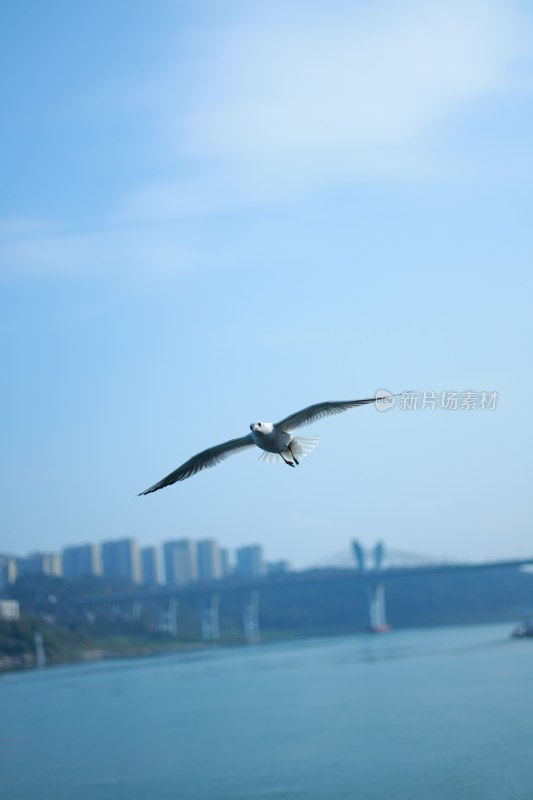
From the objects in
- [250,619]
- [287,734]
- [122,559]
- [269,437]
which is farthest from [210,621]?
[269,437]

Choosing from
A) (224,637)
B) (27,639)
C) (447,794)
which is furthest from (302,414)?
(224,637)

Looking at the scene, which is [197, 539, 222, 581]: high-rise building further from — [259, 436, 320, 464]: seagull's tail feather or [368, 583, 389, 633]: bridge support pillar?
[259, 436, 320, 464]: seagull's tail feather

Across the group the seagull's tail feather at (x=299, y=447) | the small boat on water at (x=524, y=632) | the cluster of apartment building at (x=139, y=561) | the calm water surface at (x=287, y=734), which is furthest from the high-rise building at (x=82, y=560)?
the seagull's tail feather at (x=299, y=447)

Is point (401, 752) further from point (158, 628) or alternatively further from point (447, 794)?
point (158, 628)

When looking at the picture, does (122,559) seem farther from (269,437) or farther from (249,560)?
(269,437)

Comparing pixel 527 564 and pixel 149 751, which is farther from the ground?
pixel 527 564

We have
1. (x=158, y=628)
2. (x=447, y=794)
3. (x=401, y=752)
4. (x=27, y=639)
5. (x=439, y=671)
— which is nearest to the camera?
(x=447, y=794)

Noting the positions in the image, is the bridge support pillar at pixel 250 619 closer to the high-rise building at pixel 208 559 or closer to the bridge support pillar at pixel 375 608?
the bridge support pillar at pixel 375 608
